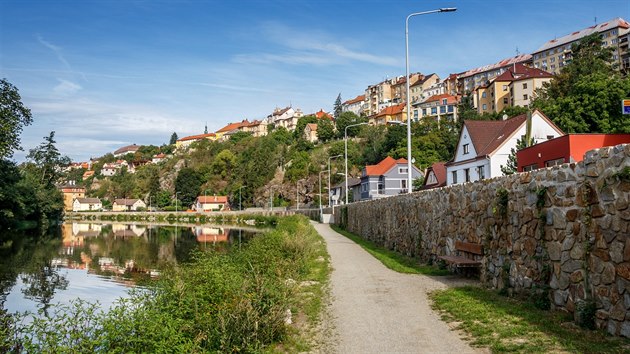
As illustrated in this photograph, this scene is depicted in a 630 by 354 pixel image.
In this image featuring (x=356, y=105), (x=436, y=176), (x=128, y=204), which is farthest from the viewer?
(x=356, y=105)

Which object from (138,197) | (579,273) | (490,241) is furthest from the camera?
(138,197)

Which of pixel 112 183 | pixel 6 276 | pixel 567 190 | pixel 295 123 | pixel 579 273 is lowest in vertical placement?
pixel 6 276

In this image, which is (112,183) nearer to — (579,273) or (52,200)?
(52,200)

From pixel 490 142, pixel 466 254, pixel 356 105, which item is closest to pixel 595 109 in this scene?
pixel 490 142

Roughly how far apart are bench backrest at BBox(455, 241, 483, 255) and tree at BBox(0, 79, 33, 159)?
123 feet

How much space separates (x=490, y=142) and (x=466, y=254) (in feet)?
98.0

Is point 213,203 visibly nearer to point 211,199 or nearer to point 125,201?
point 211,199

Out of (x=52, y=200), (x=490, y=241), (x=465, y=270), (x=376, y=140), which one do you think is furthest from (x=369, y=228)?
(x=376, y=140)

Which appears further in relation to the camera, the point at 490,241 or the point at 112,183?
the point at 112,183

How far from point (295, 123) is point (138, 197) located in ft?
185

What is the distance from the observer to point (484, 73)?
130 meters

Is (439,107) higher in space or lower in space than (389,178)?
higher

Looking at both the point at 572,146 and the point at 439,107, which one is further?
the point at 439,107

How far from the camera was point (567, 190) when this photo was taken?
8.34 m
